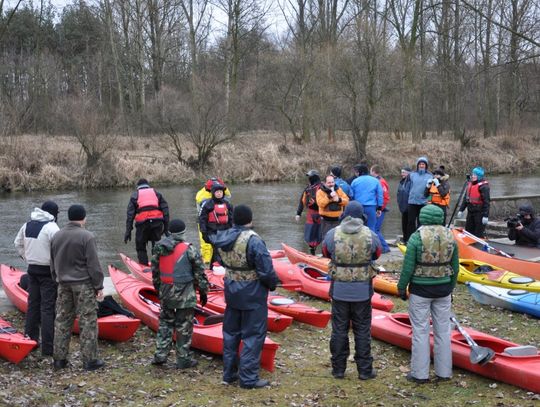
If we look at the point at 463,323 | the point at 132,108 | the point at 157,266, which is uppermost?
the point at 132,108

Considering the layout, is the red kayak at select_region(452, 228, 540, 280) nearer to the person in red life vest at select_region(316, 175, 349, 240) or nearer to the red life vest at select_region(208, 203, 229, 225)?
the person in red life vest at select_region(316, 175, 349, 240)

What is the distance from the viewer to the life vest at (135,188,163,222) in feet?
29.7

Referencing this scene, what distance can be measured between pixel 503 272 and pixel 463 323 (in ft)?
5.33

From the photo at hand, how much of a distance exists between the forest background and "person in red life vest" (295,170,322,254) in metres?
14.2

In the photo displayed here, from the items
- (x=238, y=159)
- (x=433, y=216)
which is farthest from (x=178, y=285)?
(x=238, y=159)

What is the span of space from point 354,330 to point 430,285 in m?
0.77

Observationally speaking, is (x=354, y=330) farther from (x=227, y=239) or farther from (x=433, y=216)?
(x=227, y=239)

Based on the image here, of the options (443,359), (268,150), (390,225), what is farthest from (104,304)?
(268,150)

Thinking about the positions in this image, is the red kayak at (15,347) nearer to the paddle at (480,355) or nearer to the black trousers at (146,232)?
the black trousers at (146,232)

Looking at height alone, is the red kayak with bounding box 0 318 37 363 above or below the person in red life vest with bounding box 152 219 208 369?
below

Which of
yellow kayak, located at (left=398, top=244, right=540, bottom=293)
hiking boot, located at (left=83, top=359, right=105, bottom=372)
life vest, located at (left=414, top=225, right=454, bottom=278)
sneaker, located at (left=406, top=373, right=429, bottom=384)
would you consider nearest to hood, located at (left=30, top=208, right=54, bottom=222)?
hiking boot, located at (left=83, top=359, right=105, bottom=372)

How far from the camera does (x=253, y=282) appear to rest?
5242mm

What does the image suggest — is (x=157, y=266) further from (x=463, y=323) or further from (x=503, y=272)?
(x=503, y=272)

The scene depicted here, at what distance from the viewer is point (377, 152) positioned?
29969mm
